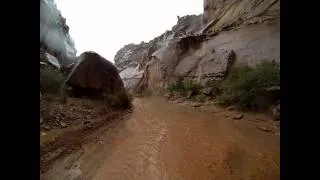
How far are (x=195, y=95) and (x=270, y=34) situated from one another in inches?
169

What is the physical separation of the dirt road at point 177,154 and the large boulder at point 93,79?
105 inches

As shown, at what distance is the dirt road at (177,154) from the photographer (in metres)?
3.42

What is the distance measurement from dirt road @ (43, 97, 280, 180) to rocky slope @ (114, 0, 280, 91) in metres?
5.60

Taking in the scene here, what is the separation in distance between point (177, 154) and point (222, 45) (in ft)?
33.7

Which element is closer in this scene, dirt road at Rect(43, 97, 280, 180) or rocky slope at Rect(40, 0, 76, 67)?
dirt road at Rect(43, 97, 280, 180)

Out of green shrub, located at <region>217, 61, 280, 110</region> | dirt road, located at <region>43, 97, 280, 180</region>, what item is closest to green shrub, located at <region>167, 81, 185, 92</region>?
green shrub, located at <region>217, 61, 280, 110</region>

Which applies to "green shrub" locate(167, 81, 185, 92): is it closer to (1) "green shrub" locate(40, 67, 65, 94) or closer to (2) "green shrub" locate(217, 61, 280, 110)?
(2) "green shrub" locate(217, 61, 280, 110)

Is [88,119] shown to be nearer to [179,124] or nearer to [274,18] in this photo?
[179,124]

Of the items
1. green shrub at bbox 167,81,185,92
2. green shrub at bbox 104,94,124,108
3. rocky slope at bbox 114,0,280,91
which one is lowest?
green shrub at bbox 104,94,124,108

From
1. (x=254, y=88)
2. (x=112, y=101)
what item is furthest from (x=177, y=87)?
(x=254, y=88)

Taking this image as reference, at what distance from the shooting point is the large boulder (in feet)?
27.2

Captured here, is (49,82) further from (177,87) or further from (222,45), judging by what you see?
(222,45)
